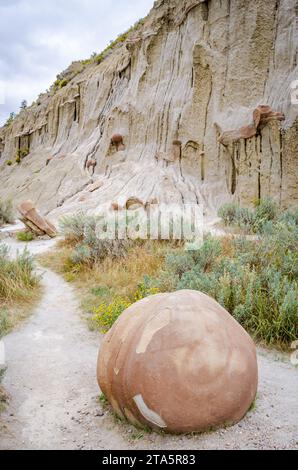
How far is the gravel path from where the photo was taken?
2.26 metres

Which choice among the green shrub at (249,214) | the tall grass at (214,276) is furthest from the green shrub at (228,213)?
the tall grass at (214,276)

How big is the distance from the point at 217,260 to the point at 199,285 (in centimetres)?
136

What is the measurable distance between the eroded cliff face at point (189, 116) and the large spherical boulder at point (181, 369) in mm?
8507

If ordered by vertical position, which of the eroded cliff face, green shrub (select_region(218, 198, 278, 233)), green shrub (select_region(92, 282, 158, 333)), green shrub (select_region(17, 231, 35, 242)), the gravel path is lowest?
the gravel path

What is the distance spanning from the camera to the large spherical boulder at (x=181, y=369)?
2209 millimetres

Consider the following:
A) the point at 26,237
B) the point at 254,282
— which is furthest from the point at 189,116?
the point at 254,282

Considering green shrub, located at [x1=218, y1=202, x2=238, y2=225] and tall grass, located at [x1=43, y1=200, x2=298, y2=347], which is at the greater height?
green shrub, located at [x1=218, y1=202, x2=238, y2=225]

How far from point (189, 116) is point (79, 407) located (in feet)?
39.7

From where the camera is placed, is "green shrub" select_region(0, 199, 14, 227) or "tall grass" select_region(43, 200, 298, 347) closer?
"tall grass" select_region(43, 200, 298, 347)

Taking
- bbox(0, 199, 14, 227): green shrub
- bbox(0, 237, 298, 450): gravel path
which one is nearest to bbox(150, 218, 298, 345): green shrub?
bbox(0, 237, 298, 450): gravel path

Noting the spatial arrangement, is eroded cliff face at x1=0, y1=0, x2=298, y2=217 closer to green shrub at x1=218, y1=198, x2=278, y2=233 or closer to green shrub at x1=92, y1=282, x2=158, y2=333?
green shrub at x1=218, y1=198, x2=278, y2=233

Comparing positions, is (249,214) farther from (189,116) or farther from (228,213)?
(189,116)

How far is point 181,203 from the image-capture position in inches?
481

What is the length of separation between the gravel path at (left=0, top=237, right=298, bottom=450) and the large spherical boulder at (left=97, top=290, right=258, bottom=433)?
12cm
